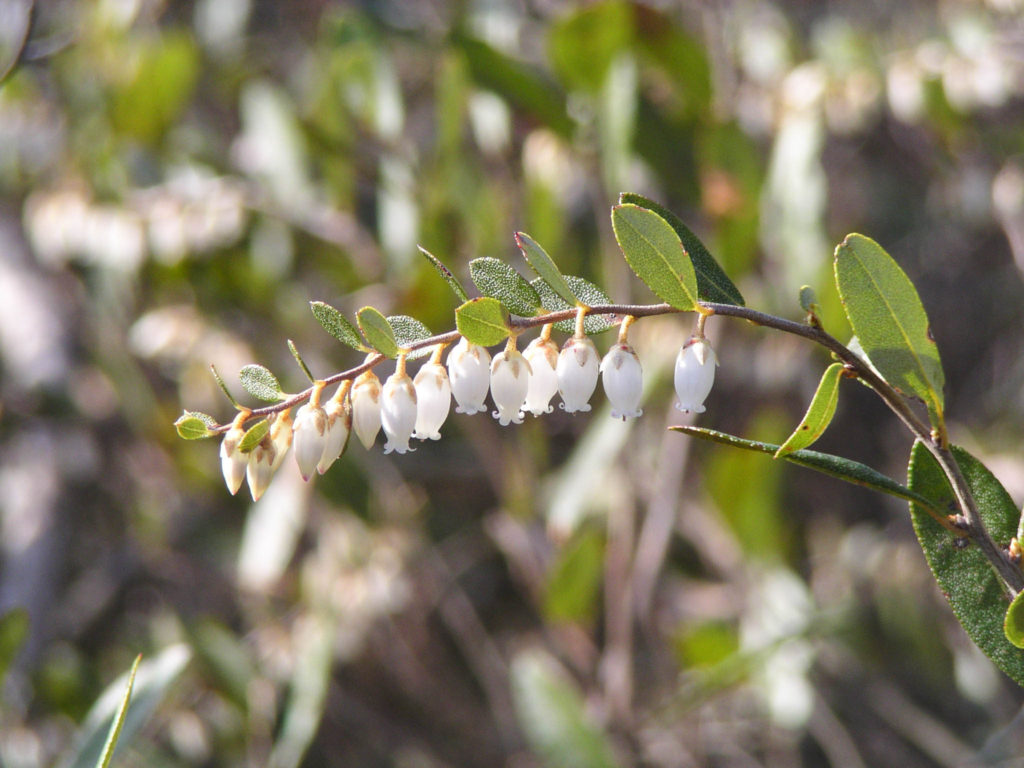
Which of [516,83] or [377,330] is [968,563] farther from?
[516,83]

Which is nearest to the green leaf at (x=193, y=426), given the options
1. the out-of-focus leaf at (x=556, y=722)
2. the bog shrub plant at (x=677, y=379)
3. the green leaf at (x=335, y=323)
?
the bog shrub plant at (x=677, y=379)

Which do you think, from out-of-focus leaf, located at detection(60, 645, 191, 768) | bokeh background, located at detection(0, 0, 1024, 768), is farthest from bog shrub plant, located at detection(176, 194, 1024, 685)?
bokeh background, located at detection(0, 0, 1024, 768)

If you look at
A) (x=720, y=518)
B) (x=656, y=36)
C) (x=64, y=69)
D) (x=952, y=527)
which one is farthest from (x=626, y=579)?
(x=64, y=69)

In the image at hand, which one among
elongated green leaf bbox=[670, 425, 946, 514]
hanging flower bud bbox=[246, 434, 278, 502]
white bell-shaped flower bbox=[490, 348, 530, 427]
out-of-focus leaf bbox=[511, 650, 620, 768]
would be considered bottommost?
out-of-focus leaf bbox=[511, 650, 620, 768]

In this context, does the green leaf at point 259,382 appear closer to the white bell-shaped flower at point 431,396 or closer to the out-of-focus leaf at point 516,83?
the white bell-shaped flower at point 431,396

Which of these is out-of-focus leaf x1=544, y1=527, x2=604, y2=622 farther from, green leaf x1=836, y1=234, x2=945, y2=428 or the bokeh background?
green leaf x1=836, y1=234, x2=945, y2=428

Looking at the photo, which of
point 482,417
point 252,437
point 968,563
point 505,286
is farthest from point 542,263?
point 482,417
